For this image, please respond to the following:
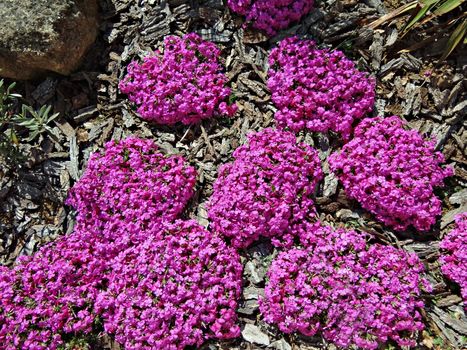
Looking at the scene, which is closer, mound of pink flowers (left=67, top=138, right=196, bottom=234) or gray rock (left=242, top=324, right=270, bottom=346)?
gray rock (left=242, top=324, right=270, bottom=346)

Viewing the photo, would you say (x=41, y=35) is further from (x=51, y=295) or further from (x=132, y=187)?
(x=51, y=295)

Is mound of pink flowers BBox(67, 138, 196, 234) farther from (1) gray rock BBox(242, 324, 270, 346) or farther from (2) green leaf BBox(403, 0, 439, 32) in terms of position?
(2) green leaf BBox(403, 0, 439, 32)

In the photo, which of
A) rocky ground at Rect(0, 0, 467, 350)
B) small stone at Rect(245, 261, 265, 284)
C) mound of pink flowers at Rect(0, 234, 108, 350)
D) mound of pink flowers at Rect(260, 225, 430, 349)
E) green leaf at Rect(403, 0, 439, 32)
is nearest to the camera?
mound of pink flowers at Rect(260, 225, 430, 349)

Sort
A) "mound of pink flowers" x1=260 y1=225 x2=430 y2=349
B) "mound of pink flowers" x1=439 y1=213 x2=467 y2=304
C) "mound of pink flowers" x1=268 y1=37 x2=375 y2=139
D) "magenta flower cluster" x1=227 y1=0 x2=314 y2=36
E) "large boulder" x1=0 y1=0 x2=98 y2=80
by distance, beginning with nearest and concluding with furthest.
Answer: "mound of pink flowers" x1=260 y1=225 x2=430 y2=349
"mound of pink flowers" x1=439 y1=213 x2=467 y2=304
"mound of pink flowers" x1=268 y1=37 x2=375 y2=139
"large boulder" x1=0 y1=0 x2=98 y2=80
"magenta flower cluster" x1=227 y1=0 x2=314 y2=36

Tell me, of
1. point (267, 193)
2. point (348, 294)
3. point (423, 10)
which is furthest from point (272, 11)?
point (348, 294)

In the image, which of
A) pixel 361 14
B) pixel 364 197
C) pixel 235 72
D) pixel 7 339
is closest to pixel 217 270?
pixel 364 197

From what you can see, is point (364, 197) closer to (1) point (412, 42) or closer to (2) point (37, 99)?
(1) point (412, 42)

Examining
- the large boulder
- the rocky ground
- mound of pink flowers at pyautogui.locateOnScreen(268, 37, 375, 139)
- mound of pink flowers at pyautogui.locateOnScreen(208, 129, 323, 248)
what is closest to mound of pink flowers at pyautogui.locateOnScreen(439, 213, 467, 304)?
the rocky ground
